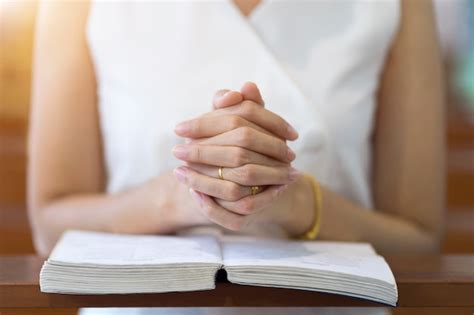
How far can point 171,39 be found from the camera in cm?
123

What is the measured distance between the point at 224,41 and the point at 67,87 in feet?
0.86

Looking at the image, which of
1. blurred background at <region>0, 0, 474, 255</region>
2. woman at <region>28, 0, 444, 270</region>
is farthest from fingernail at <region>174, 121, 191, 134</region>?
blurred background at <region>0, 0, 474, 255</region>

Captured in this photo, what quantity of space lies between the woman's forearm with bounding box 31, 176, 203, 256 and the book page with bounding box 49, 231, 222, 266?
38 mm

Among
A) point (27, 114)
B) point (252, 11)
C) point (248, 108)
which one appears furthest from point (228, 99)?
point (27, 114)

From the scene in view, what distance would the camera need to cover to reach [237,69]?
3.93ft

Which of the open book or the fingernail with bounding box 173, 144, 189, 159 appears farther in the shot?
the fingernail with bounding box 173, 144, 189, 159

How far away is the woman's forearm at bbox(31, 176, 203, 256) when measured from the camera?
99cm

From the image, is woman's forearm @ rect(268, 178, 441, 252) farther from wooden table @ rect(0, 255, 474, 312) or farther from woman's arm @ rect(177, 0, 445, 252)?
wooden table @ rect(0, 255, 474, 312)

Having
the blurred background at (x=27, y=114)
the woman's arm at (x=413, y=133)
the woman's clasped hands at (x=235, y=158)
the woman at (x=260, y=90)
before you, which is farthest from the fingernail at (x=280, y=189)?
the blurred background at (x=27, y=114)

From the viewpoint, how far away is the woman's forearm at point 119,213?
38.9 inches

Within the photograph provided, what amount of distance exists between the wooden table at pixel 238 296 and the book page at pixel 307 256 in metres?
0.03

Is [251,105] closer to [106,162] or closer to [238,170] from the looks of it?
[238,170]

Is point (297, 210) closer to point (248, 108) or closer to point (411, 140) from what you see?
point (248, 108)

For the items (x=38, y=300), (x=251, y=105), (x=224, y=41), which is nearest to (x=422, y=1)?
(x=224, y=41)
